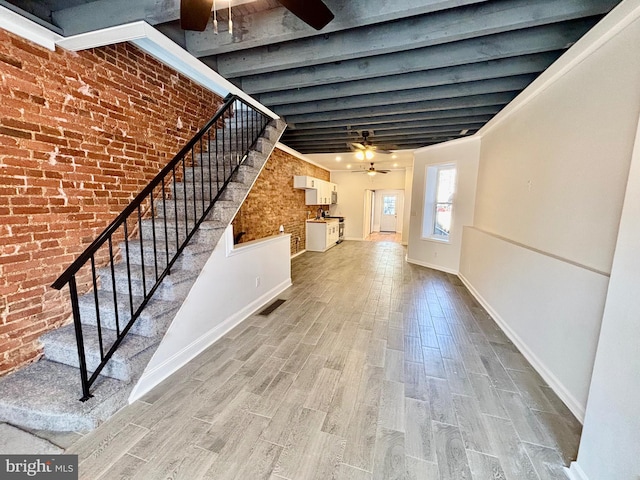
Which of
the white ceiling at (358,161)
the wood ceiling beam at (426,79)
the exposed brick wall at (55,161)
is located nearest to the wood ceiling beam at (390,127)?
the wood ceiling beam at (426,79)

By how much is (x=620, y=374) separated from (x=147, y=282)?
3238 millimetres

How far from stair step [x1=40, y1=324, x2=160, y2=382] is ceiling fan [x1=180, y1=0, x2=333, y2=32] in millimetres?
2292

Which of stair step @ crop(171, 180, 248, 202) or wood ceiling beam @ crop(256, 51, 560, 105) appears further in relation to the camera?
stair step @ crop(171, 180, 248, 202)

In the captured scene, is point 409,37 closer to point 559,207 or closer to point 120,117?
point 559,207

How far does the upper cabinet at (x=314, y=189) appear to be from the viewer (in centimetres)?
684

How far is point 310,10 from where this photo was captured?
61.1 inches

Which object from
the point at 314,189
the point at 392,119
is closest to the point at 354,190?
the point at 314,189

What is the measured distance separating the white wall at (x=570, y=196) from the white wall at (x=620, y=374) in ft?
0.32

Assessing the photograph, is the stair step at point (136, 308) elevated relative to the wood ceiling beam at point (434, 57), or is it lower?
lower

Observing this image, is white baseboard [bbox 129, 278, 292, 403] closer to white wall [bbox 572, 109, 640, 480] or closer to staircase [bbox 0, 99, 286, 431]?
staircase [bbox 0, 99, 286, 431]

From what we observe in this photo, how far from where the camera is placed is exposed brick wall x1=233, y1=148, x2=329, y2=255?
193 inches

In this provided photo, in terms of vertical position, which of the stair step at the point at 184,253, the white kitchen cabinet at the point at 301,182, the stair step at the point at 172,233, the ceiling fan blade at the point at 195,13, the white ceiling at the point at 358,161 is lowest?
the stair step at the point at 184,253

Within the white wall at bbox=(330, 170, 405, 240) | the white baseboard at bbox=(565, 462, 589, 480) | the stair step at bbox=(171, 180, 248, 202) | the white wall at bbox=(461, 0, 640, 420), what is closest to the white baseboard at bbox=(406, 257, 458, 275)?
the white wall at bbox=(461, 0, 640, 420)

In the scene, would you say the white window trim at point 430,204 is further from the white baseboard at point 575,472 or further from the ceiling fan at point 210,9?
the ceiling fan at point 210,9
